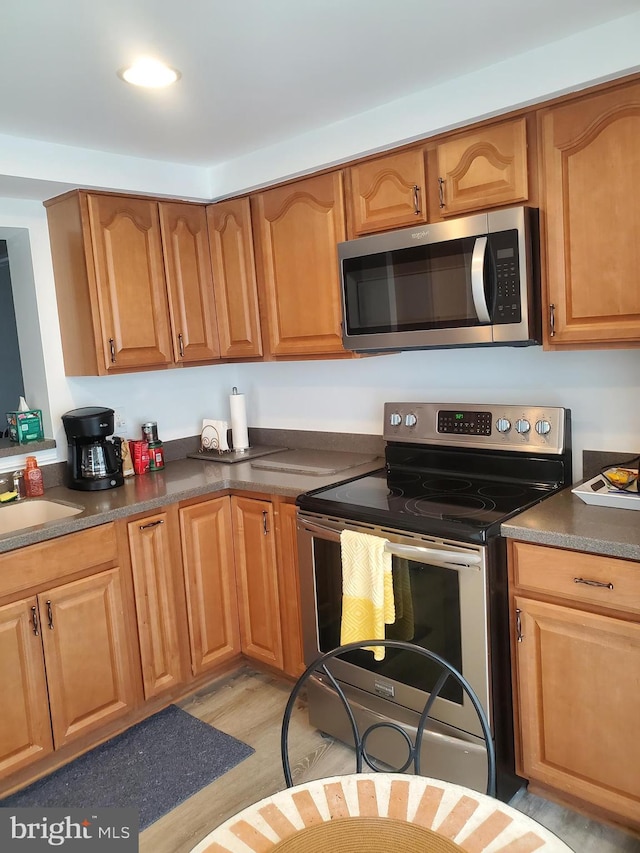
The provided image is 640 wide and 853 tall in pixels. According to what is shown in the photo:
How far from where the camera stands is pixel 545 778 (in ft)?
6.28

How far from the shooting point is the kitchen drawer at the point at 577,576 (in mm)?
1672

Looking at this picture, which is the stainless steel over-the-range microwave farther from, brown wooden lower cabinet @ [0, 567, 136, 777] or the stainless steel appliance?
brown wooden lower cabinet @ [0, 567, 136, 777]

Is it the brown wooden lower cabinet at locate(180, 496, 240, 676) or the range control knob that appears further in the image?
the brown wooden lower cabinet at locate(180, 496, 240, 676)

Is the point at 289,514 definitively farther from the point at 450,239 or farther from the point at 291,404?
the point at 450,239

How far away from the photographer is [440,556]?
1.90 metres

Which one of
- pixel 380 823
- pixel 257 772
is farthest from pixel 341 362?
pixel 380 823

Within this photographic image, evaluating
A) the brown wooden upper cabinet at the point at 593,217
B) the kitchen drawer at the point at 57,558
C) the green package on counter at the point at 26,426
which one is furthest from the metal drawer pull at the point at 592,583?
the green package on counter at the point at 26,426

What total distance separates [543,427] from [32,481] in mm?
1947

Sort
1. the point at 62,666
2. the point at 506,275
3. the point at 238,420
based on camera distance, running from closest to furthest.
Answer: the point at 506,275 → the point at 62,666 → the point at 238,420

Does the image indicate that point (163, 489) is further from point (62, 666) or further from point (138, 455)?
point (62, 666)

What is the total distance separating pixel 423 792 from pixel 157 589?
160cm

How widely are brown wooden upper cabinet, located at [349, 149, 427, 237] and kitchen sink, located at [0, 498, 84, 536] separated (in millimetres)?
1539

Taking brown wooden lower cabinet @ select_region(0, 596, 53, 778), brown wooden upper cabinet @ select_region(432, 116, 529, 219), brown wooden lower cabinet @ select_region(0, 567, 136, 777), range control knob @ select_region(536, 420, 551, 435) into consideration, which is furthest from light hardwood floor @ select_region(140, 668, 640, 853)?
brown wooden upper cabinet @ select_region(432, 116, 529, 219)

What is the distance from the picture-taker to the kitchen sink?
8.24 ft
